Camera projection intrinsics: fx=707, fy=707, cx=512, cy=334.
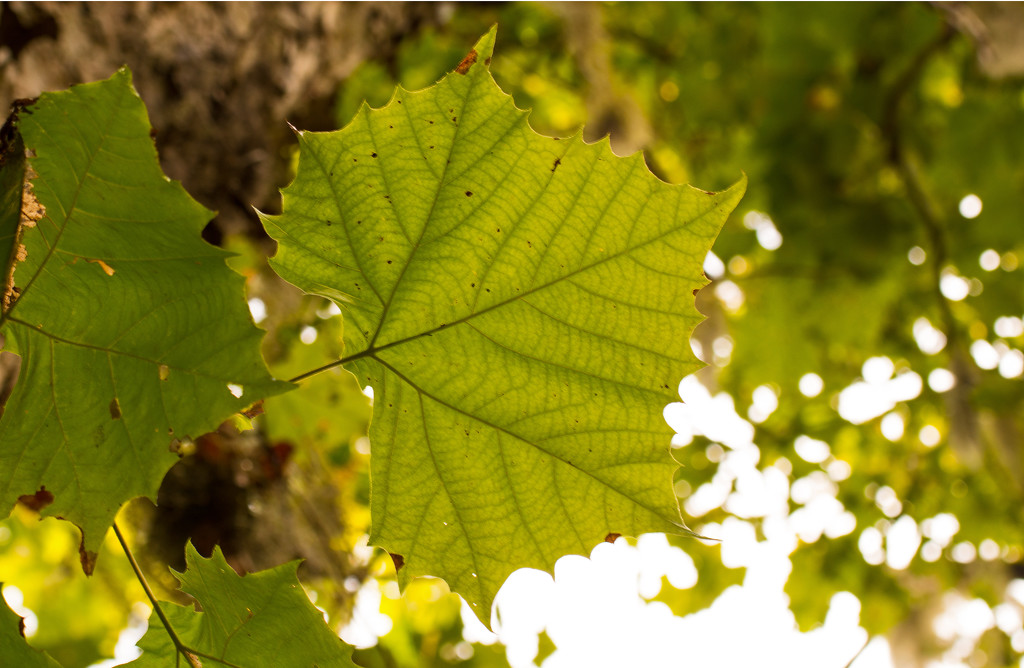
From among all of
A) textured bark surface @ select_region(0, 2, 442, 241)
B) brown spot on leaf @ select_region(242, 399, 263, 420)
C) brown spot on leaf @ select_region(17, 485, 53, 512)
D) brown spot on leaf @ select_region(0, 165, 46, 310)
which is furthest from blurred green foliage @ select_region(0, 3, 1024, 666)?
brown spot on leaf @ select_region(0, 165, 46, 310)

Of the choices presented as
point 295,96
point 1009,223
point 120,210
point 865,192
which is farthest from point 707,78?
point 120,210

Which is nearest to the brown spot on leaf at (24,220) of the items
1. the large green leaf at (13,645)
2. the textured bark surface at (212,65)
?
the large green leaf at (13,645)

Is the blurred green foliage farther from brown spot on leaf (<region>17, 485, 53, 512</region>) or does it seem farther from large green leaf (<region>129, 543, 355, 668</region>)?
large green leaf (<region>129, 543, 355, 668</region>)

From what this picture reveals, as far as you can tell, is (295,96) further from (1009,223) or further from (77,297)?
(1009,223)

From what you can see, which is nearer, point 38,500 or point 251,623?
point 251,623

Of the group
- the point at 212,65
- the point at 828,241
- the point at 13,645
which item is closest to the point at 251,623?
the point at 13,645

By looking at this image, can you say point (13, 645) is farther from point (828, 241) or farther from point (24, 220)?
point (828, 241)
